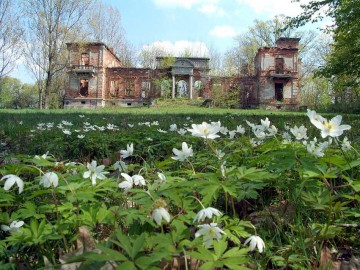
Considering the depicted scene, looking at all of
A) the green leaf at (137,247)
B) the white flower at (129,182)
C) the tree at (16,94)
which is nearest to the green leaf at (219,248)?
the green leaf at (137,247)

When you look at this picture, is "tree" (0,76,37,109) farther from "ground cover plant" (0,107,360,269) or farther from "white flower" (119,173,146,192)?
"white flower" (119,173,146,192)

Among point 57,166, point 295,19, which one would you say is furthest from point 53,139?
point 295,19

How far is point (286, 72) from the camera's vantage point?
125 ft

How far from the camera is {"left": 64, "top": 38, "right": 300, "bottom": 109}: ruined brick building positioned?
123 feet

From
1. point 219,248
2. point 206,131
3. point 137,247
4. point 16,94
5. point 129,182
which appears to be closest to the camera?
point 137,247

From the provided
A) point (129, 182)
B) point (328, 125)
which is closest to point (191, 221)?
point (129, 182)

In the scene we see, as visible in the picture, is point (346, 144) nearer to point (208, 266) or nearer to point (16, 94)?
point (208, 266)

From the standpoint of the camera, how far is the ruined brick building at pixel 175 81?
3759cm

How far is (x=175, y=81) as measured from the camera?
1544 inches

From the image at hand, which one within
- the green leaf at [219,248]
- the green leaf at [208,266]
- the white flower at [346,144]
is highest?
the white flower at [346,144]

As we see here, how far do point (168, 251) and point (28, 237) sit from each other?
0.51 metres

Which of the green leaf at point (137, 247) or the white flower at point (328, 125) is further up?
the white flower at point (328, 125)

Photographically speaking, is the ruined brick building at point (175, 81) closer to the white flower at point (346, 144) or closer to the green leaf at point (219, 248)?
the white flower at point (346, 144)

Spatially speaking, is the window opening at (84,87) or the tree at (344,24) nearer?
the tree at (344,24)
